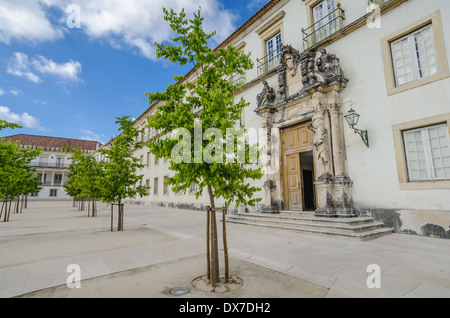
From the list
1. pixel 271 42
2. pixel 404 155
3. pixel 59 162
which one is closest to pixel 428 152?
pixel 404 155

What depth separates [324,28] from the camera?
994 cm

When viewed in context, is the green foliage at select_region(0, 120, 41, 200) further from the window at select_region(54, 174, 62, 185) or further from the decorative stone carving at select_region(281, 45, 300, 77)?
the window at select_region(54, 174, 62, 185)

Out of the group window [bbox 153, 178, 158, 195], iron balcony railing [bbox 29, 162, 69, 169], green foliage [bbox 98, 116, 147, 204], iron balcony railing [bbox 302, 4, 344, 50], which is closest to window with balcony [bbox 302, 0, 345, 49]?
iron balcony railing [bbox 302, 4, 344, 50]

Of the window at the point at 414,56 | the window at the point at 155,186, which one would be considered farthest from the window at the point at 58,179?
the window at the point at 414,56

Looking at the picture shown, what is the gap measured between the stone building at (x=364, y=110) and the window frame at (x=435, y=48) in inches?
1.1

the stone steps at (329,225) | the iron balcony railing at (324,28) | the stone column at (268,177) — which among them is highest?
the iron balcony railing at (324,28)

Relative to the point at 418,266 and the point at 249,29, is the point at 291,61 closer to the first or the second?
the point at 249,29

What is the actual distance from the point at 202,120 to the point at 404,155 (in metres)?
6.92

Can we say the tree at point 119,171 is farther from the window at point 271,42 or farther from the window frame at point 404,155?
the window frame at point 404,155

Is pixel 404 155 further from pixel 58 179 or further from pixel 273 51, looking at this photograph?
pixel 58 179

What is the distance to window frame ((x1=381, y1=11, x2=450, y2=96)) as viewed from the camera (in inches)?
256

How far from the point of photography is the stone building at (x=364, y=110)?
6.64 metres
